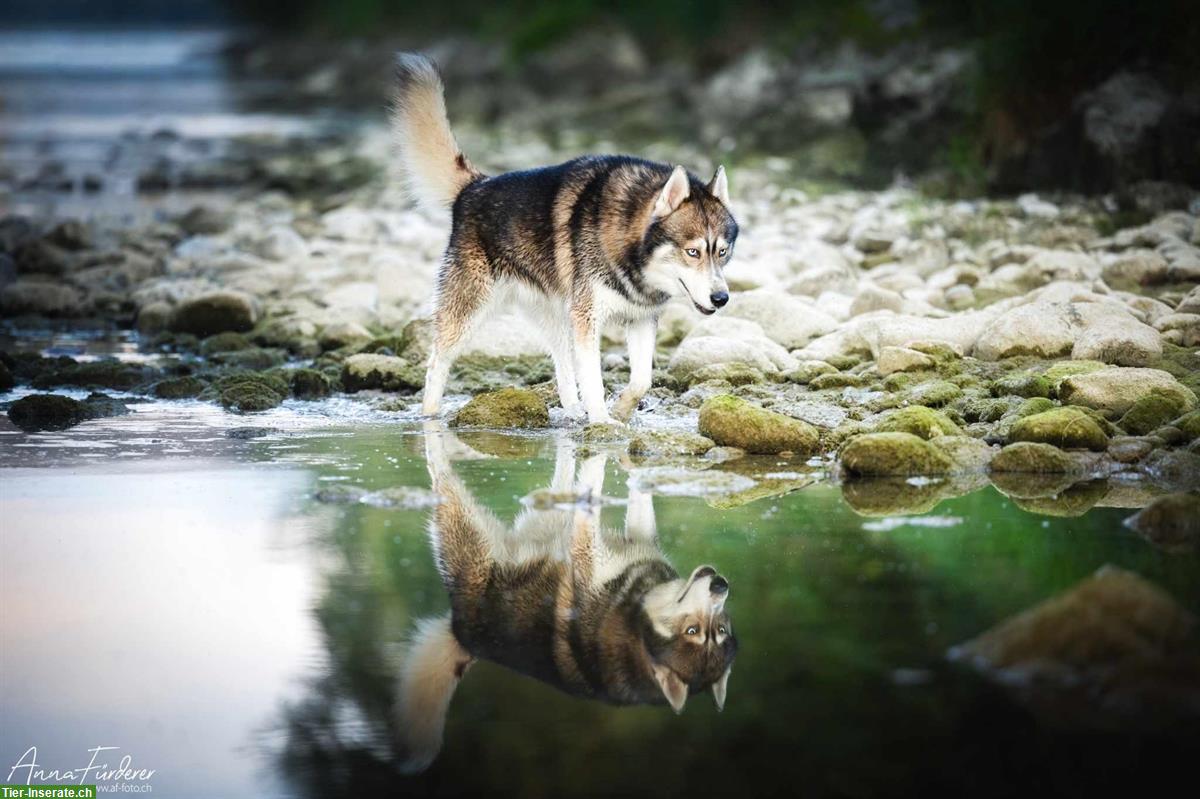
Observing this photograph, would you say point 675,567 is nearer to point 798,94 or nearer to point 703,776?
point 703,776

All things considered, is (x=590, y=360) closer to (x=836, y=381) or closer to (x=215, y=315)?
(x=836, y=381)

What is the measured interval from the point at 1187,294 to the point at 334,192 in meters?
13.2

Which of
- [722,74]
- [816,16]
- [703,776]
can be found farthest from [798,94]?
[703,776]

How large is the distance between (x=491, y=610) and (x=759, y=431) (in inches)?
105

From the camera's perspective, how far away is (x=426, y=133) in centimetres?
891

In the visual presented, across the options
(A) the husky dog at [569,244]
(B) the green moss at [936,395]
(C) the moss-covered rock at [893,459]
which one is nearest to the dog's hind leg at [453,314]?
(A) the husky dog at [569,244]

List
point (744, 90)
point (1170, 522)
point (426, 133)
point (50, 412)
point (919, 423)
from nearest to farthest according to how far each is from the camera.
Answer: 1. point (1170, 522)
2. point (919, 423)
3. point (50, 412)
4. point (426, 133)
5. point (744, 90)

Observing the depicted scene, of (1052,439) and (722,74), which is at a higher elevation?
(722,74)

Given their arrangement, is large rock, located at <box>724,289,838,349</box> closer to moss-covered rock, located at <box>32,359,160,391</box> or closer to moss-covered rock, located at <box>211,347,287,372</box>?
moss-covered rock, located at <box>211,347,287,372</box>

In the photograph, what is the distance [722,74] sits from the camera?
28.2 metres

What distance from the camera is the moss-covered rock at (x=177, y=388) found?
9422mm

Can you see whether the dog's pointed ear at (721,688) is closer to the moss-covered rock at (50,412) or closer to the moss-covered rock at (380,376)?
the moss-covered rock at (50,412)

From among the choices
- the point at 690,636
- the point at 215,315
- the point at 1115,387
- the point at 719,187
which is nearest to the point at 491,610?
the point at 690,636

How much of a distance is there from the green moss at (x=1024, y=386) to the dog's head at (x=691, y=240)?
1607 mm
